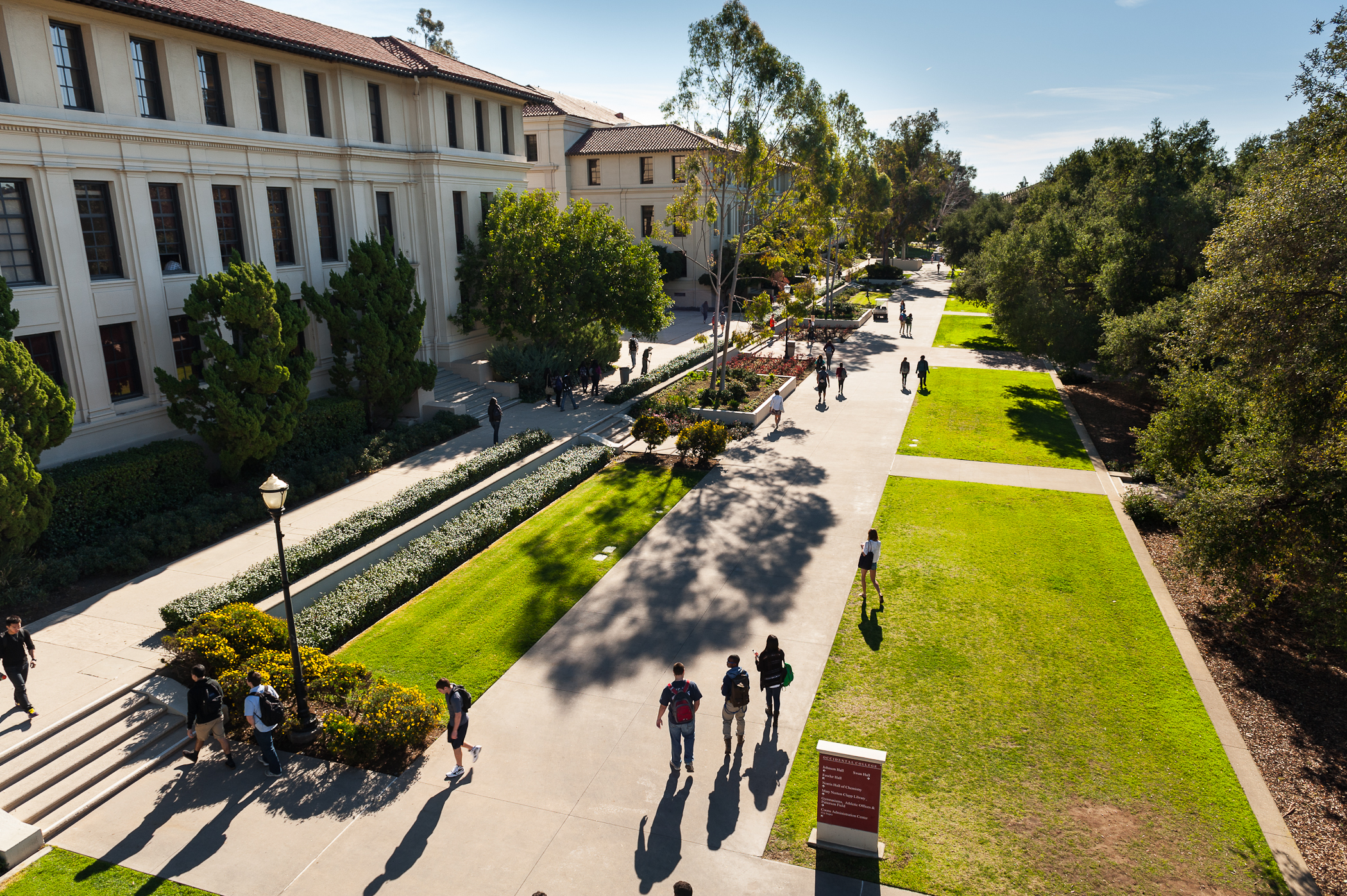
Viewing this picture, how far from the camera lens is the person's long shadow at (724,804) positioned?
9.47 m

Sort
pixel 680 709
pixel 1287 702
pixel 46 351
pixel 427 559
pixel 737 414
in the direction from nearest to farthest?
pixel 680 709 → pixel 1287 702 → pixel 427 559 → pixel 46 351 → pixel 737 414

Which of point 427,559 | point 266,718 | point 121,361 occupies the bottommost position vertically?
point 427,559

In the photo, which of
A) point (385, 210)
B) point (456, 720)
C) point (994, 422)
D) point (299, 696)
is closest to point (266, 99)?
point (385, 210)

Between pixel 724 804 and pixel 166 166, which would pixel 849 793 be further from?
pixel 166 166

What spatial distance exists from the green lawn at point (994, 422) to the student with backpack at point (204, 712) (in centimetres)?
2057

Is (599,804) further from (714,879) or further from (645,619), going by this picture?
(645,619)

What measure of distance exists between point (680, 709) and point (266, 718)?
5.65 m

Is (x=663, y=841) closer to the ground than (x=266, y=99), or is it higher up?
closer to the ground

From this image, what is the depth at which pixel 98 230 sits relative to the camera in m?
19.1

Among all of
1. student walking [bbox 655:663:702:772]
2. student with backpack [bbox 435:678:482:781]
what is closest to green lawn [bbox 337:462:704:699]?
student with backpack [bbox 435:678:482:781]

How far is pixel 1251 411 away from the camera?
45.4 feet

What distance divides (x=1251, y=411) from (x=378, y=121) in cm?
2751

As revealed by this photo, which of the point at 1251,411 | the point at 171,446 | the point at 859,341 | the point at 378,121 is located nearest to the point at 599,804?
the point at 1251,411

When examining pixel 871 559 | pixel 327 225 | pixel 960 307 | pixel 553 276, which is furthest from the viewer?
pixel 960 307
